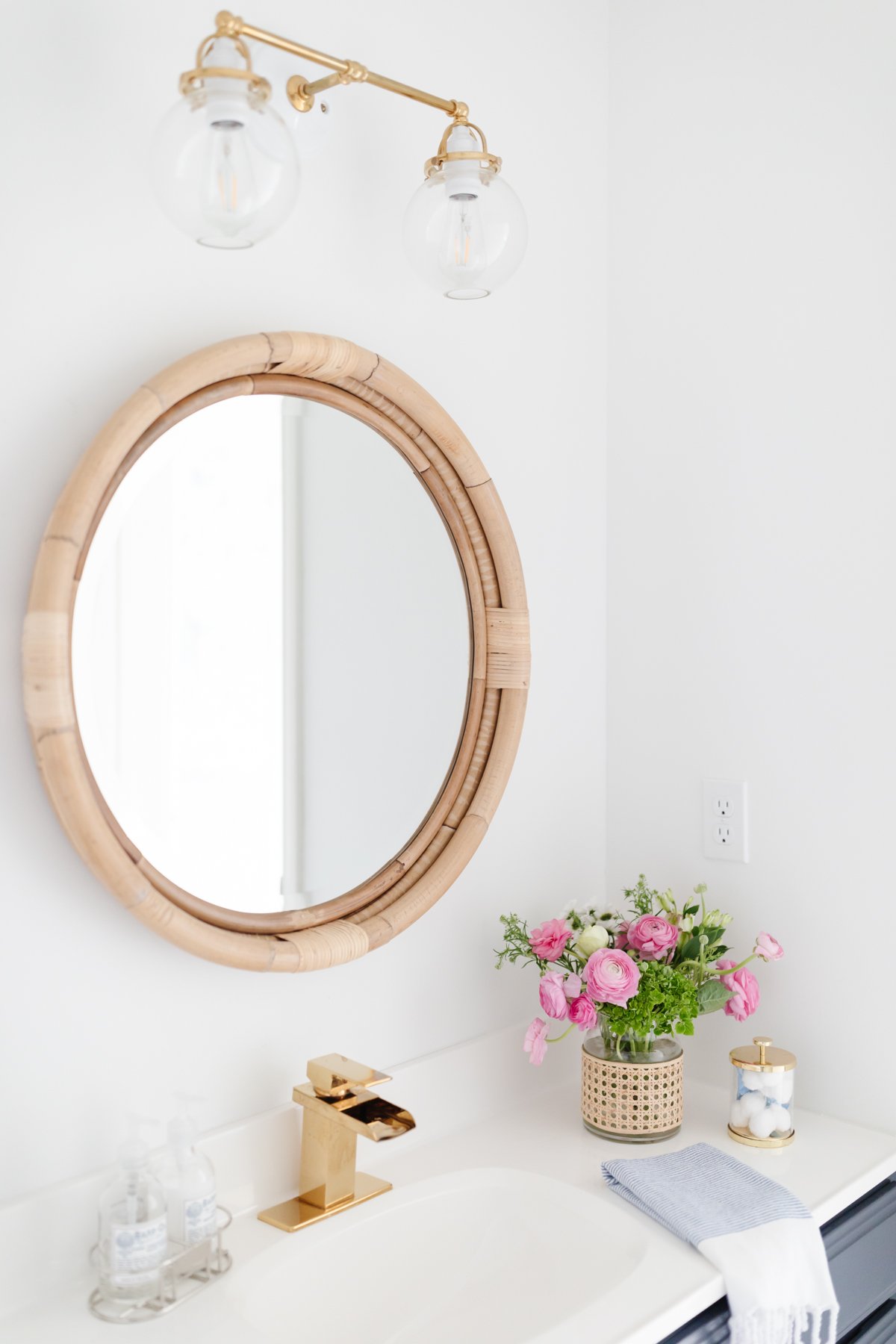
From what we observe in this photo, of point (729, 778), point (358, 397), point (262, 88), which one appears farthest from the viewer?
point (729, 778)

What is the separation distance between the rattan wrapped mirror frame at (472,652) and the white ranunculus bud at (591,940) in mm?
175

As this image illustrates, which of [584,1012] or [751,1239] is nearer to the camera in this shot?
[751,1239]

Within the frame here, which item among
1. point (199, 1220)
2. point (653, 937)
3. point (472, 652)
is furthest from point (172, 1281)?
point (472, 652)

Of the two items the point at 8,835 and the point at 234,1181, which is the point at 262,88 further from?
the point at 234,1181

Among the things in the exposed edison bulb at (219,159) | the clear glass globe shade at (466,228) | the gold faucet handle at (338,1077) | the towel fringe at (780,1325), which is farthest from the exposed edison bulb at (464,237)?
the towel fringe at (780,1325)

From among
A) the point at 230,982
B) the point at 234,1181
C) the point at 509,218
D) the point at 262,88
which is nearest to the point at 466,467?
the point at 509,218

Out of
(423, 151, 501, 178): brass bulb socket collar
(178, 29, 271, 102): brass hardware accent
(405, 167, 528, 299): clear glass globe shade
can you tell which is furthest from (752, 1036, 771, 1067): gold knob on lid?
(178, 29, 271, 102): brass hardware accent

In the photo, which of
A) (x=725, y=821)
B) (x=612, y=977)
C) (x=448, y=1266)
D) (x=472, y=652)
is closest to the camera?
(x=448, y=1266)

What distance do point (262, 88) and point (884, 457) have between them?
31.6 inches

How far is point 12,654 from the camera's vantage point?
3.34 feet

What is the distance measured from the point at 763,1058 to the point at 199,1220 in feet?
2.23

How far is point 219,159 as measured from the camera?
3.15 ft

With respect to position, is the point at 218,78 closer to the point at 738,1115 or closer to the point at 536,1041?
the point at 536,1041

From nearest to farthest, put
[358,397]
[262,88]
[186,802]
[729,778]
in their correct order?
[262,88], [186,802], [358,397], [729,778]
